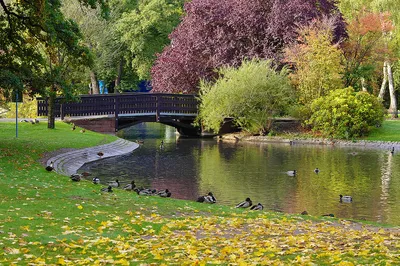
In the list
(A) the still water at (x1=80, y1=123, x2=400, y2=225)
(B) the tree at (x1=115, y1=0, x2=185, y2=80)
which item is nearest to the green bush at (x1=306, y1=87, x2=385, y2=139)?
(A) the still water at (x1=80, y1=123, x2=400, y2=225)

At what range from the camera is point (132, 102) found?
5700 cm

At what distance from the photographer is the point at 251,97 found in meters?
54.9

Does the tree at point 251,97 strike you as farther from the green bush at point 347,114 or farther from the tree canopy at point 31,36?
the tree canopy at point 31,36

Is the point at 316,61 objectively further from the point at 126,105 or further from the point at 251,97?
the point at 126,105

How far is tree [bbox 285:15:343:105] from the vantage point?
54.4m

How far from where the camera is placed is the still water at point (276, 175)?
1013 inches

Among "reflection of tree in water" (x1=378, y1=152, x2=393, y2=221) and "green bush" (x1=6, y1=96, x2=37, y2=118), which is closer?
"reflection of tree in water" (x1=378, y1=152, x2=393, y2=221)

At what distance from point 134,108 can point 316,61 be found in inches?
648

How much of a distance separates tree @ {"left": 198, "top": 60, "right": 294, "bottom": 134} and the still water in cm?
574

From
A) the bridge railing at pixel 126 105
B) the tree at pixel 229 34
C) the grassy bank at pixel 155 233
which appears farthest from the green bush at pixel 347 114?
the grassy bank at pixel 155 233

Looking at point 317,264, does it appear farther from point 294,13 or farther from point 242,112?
point 294,13

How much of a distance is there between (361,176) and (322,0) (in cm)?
3020

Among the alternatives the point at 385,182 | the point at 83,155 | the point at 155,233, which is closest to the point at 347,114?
the point at 385,182

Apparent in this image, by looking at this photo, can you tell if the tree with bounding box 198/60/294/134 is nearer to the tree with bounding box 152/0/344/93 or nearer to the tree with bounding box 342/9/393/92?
the tree with bounding box 152/0/344/93
